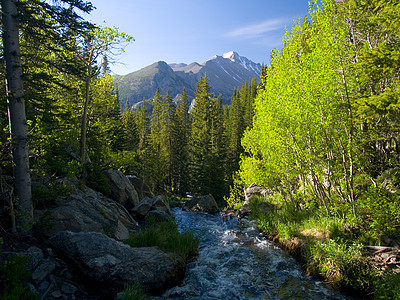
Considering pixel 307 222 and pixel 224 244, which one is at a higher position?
pixel 307 222

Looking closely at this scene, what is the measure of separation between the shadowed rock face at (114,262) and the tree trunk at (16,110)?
1870mm

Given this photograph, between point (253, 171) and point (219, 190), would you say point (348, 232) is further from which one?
point (219, 190)

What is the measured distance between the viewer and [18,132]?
761 cm

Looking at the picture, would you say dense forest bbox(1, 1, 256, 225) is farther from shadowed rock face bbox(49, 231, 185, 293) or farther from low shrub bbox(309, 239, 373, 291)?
low shrub bbox(309, 239, 373, 291)

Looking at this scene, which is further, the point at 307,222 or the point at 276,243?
the point at 276,243

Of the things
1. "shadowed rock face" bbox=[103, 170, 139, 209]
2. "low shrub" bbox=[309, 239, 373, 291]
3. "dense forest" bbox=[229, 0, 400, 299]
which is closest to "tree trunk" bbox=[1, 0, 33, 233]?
"shadowed rock face" bbox=[103, 170, 139, 209]

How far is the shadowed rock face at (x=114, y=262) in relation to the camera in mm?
6734

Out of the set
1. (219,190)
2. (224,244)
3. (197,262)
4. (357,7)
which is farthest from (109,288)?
(219,190)

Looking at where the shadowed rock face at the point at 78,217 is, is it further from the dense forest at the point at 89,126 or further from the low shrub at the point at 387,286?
the low shrub at the point at 387,286

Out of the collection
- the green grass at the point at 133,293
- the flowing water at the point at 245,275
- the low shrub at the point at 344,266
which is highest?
the green grass at the point at 133,293

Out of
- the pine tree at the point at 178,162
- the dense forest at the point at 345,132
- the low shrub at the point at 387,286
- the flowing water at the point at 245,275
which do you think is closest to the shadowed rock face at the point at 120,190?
the flowing water at the point at 245,275

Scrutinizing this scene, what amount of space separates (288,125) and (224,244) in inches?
286

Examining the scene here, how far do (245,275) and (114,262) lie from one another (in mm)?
5096

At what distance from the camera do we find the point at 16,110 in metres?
7.62
